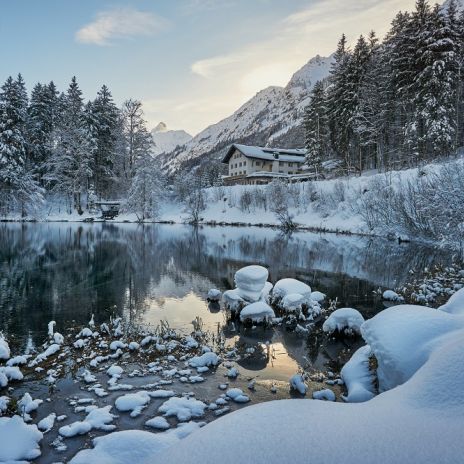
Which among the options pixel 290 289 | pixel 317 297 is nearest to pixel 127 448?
pixel 290 289

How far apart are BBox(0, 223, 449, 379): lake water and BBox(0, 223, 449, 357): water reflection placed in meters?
0.05

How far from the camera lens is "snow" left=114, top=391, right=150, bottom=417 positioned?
6.99 metres

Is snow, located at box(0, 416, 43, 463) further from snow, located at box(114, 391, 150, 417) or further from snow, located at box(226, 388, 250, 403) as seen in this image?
snow, located at box(226, 388, 250, 403)

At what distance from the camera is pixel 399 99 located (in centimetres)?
4578

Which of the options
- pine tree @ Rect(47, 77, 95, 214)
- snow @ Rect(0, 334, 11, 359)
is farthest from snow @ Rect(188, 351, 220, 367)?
pine tree @ Rect(47, 77, 95, 214)

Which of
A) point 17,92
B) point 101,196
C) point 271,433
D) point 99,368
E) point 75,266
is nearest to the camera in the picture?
point 271,433

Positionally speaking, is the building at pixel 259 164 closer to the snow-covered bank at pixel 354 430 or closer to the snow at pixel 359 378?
the snow at pixel 359 378

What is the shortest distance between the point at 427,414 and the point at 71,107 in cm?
7067

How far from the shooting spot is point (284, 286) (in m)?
13.9

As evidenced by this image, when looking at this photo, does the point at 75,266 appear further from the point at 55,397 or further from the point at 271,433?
the point at 271,433

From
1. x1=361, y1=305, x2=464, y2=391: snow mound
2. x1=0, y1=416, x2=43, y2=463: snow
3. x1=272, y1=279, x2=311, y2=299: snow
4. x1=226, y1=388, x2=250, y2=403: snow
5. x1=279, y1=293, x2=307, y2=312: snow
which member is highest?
x1=361, y1=305, x2=464, y2=391: snow mound

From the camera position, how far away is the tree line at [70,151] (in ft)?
178

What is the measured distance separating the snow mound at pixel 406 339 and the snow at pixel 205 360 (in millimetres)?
3963

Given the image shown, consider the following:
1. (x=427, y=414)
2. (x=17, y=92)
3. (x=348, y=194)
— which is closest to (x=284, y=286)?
(x=427, y=414)
